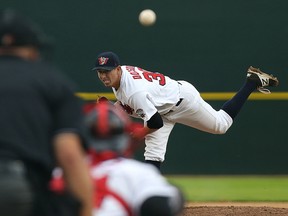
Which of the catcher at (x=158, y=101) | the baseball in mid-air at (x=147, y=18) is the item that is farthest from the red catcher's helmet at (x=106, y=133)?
the baseball in mid-air at (x=147, y=18)

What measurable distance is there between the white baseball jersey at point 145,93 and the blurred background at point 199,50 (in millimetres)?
2801

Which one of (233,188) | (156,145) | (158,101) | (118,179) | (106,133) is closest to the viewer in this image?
→ (118,179)

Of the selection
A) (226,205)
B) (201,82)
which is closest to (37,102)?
(226,205)

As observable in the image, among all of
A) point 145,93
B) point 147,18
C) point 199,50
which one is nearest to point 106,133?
point 145,93

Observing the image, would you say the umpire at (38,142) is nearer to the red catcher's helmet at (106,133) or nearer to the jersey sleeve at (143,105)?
the red catcher's helmet at (106,133)

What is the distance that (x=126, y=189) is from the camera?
272 cm

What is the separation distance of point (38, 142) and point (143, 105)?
4742mm

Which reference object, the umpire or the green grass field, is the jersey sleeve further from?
the umpire

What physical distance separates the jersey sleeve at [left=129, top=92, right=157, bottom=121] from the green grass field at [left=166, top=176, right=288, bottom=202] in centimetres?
188

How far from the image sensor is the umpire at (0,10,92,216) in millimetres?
2596

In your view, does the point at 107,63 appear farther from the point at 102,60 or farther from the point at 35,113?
the point at 35,113

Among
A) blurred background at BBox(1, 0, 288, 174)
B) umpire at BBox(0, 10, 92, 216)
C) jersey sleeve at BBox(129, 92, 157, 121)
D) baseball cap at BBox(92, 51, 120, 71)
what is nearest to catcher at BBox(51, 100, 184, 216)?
umpire at BBox(0, 10, 92, 216)

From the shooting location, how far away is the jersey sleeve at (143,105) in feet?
24.0

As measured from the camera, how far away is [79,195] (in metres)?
2.62
